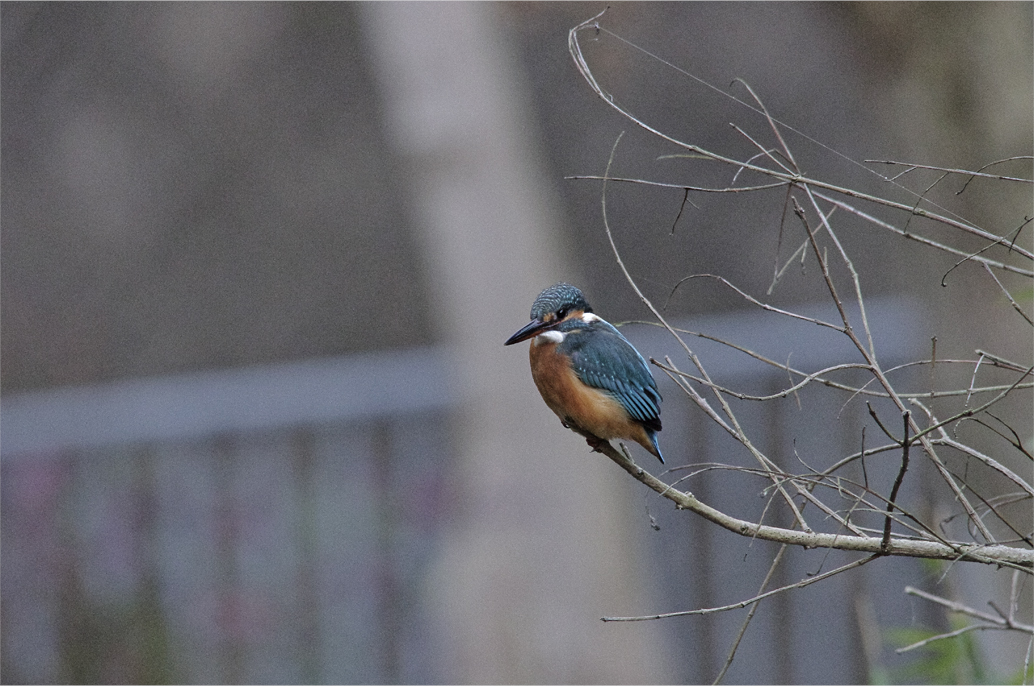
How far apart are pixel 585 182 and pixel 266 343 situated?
270cm

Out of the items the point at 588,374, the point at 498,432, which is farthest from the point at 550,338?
the point at 498,432

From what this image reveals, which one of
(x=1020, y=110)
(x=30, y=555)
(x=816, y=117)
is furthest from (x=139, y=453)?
(x=816, y=117)

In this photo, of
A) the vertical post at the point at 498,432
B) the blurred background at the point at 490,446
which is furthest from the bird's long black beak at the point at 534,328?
the vertical post at the point at 498,432

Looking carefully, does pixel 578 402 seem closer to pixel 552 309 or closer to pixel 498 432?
pixel 552 309

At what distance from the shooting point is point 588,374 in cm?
147

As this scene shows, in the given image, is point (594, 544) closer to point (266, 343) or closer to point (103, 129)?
point (266, 343)

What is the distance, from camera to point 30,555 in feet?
15.5

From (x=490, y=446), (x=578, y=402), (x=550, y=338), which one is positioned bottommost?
(x=490, y=446)

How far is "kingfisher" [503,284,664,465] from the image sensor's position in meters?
1.41

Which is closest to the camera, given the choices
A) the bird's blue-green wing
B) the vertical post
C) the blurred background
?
the bird's blue-green wing

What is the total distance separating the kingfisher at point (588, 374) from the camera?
1410 millimetres

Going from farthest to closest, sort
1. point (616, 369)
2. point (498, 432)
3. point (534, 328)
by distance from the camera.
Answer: point (498, 432), point (616, 369), point (534, 328)

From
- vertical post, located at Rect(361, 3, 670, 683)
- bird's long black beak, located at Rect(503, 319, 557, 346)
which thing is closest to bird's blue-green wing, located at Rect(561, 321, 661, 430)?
bird's long black beak, located at Rect(503, 319, 557, 346)

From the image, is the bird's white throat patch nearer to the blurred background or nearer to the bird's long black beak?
the bird's long black beak
